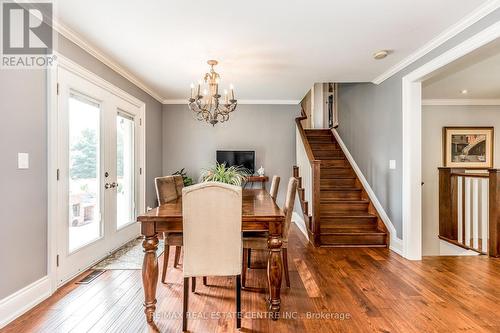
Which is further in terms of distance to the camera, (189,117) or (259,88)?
(189,117)

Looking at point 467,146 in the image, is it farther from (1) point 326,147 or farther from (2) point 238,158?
(2) point 238,158

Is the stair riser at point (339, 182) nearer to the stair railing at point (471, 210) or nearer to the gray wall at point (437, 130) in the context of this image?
the stair railing at point (471, 210)

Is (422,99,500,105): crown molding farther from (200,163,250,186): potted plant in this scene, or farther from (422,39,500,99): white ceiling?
(200,163,250,186): potted plant

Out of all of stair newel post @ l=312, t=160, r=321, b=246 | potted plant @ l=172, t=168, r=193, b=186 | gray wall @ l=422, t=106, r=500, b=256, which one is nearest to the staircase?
stair newel post @ l=312, t=160, r=321, b=246

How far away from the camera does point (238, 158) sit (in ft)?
17.8

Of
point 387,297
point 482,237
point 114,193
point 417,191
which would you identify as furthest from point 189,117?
point 482,237

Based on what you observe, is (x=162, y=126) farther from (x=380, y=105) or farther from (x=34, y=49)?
(x=380, y=105)

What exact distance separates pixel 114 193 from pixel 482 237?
17.2ft

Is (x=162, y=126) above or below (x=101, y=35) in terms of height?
below

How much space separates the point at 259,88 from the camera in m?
4.65

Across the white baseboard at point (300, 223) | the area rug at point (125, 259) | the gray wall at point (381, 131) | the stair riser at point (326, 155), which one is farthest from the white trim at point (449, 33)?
the area rug at point (125, 259)

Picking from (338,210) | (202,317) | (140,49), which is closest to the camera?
(202,317)

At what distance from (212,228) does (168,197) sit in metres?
1.25

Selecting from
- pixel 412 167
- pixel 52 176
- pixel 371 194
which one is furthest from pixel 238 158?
pixel 52 176
